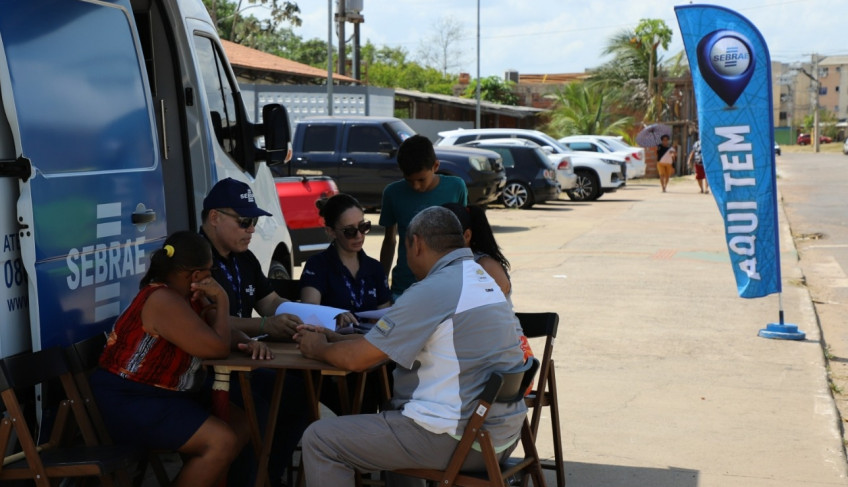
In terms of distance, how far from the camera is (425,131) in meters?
39.9

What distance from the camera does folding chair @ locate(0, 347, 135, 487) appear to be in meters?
3.95

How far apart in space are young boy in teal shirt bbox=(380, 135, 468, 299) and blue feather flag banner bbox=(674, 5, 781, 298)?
3256 mm

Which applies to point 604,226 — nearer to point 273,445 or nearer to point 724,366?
point 724,366

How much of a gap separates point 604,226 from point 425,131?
66.9 ft

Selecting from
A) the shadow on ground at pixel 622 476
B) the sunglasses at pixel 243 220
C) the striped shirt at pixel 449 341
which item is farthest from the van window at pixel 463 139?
the striped shirt at pixel 449 341

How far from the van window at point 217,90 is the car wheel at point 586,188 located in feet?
71.2

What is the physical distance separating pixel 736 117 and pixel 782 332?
1.93 metres

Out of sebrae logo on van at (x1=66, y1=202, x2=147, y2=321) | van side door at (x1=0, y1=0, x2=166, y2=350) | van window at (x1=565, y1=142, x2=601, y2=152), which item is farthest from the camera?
van window at (x1=565, y1=142, x2=601, y2=152)

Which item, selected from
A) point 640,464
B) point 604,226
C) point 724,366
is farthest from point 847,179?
point 640,464

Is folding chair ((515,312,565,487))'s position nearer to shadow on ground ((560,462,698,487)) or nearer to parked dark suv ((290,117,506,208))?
shadow on ground ((560,462,698,487))

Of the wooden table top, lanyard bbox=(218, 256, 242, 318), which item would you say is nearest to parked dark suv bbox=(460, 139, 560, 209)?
lanyard bbox=(218, 256, 242, 318)

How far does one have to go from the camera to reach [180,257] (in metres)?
4.29

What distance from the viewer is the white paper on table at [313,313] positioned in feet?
15.9

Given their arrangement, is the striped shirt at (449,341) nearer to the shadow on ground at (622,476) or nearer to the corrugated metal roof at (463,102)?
the shadow on ground at (622,476)
